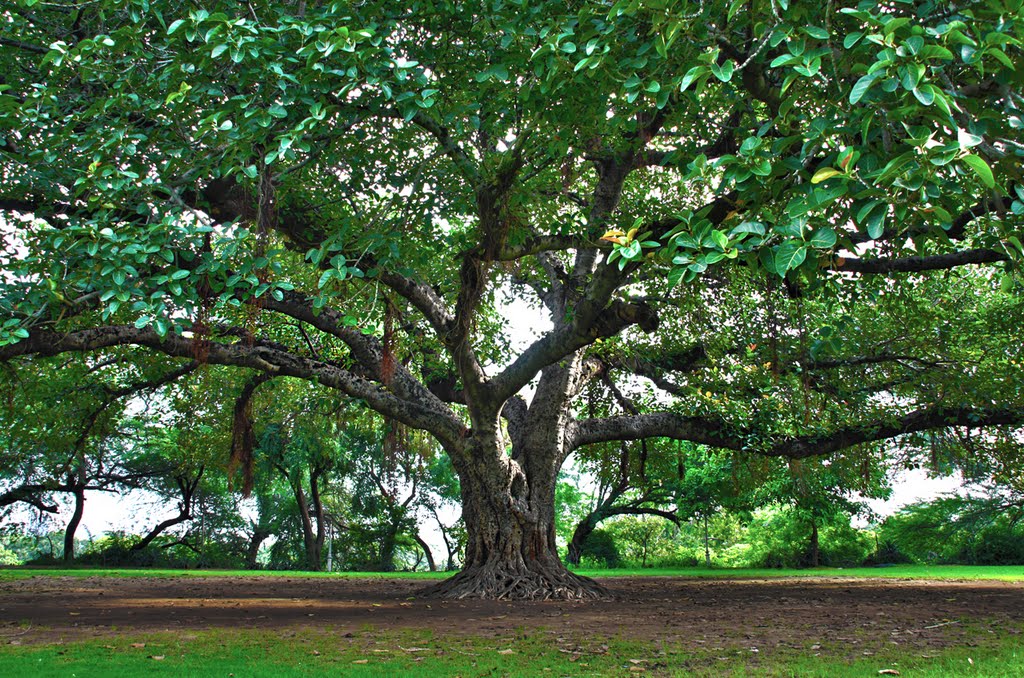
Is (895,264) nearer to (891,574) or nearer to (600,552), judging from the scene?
(891,574)

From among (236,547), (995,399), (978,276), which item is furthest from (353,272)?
(236,547)

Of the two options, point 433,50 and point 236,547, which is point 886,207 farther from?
point 236,547

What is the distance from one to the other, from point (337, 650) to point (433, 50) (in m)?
5.26

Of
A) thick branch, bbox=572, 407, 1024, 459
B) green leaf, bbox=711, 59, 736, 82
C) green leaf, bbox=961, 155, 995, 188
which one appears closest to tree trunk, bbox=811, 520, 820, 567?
thick branch, bbox=572, 407, 1024, 459

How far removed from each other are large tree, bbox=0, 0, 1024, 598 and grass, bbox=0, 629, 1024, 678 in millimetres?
2265

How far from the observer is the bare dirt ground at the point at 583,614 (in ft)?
22.6

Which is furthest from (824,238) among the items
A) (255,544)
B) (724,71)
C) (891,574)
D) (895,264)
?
(255,544)

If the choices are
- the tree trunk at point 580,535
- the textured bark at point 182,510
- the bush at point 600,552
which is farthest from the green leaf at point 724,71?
the textured bark at point 182,510

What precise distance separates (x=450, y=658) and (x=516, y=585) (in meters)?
4.93

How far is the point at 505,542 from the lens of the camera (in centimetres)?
1084

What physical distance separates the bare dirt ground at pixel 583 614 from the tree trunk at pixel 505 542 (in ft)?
2.01

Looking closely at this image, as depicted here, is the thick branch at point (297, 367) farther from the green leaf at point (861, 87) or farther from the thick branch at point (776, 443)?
the green leaf at point (861, 87)

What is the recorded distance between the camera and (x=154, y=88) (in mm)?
6328

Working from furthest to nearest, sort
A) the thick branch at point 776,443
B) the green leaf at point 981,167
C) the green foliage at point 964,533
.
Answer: the green foliage at point 964,533
the thick branch at point 776,443
the green leaf at point 981,167
